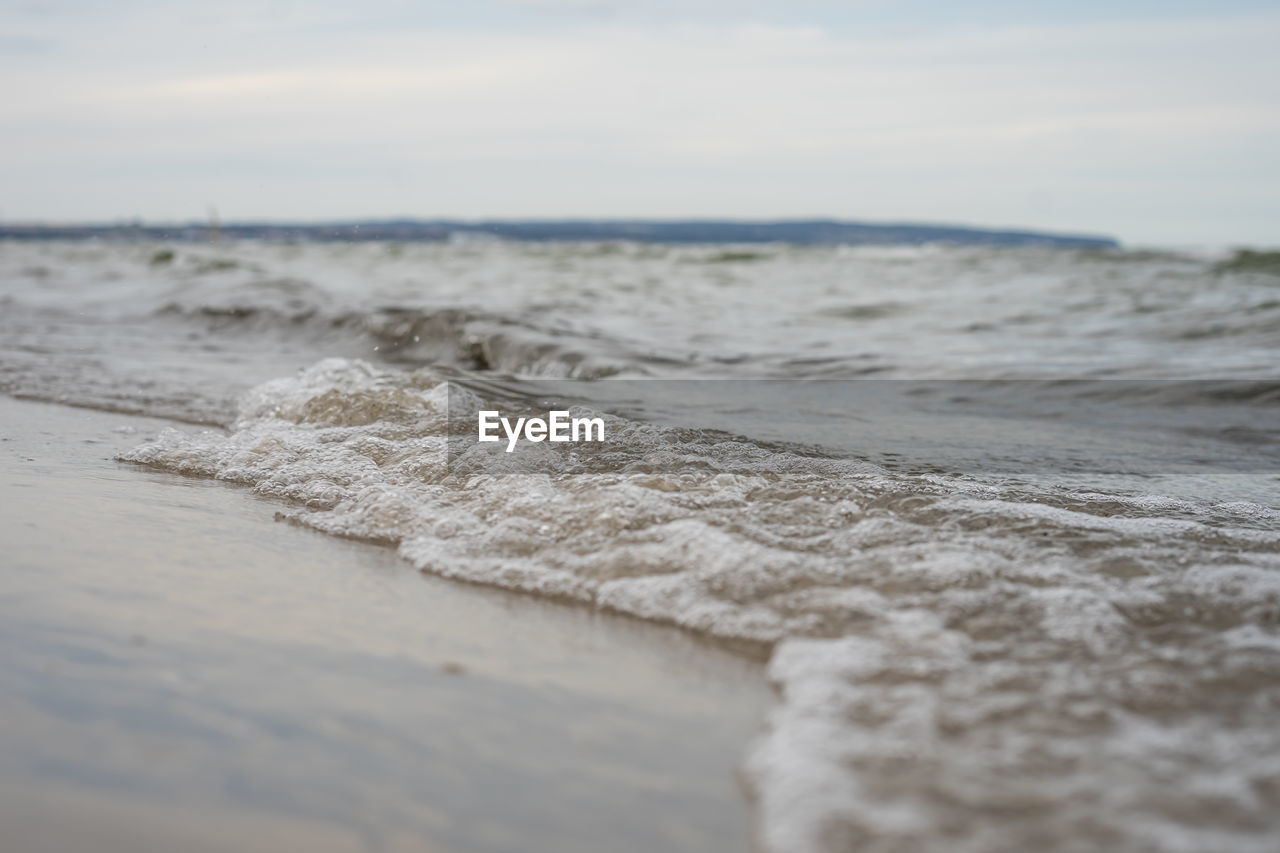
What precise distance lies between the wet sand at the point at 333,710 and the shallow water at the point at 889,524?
0.44 feet

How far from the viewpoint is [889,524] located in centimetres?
277

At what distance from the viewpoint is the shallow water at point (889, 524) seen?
1.56m

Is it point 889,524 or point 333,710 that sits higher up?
point 889,524

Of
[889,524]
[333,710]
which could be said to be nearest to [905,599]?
[889,524]

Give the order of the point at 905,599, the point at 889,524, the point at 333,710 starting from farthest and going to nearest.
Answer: the point at 889,524, the point at 905,599, the point at 333,710

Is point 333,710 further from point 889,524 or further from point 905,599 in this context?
point 889,524

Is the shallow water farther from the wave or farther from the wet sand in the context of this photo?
the wet sand

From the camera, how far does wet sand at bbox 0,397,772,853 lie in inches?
55.9

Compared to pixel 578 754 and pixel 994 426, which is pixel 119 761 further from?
pixel 994 426

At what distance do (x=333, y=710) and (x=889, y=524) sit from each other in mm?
1546

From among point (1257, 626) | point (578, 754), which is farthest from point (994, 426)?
point (578, 754)

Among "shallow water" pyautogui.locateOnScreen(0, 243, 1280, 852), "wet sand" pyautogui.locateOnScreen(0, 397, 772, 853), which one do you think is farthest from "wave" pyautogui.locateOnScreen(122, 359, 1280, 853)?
"wet sand" pyautogui.locateOnScreen(0, 397, 772, 853)

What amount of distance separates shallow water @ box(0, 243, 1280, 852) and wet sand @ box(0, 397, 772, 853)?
0.44ft

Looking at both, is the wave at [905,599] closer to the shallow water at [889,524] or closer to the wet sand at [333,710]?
the shallow water at [889,524]
